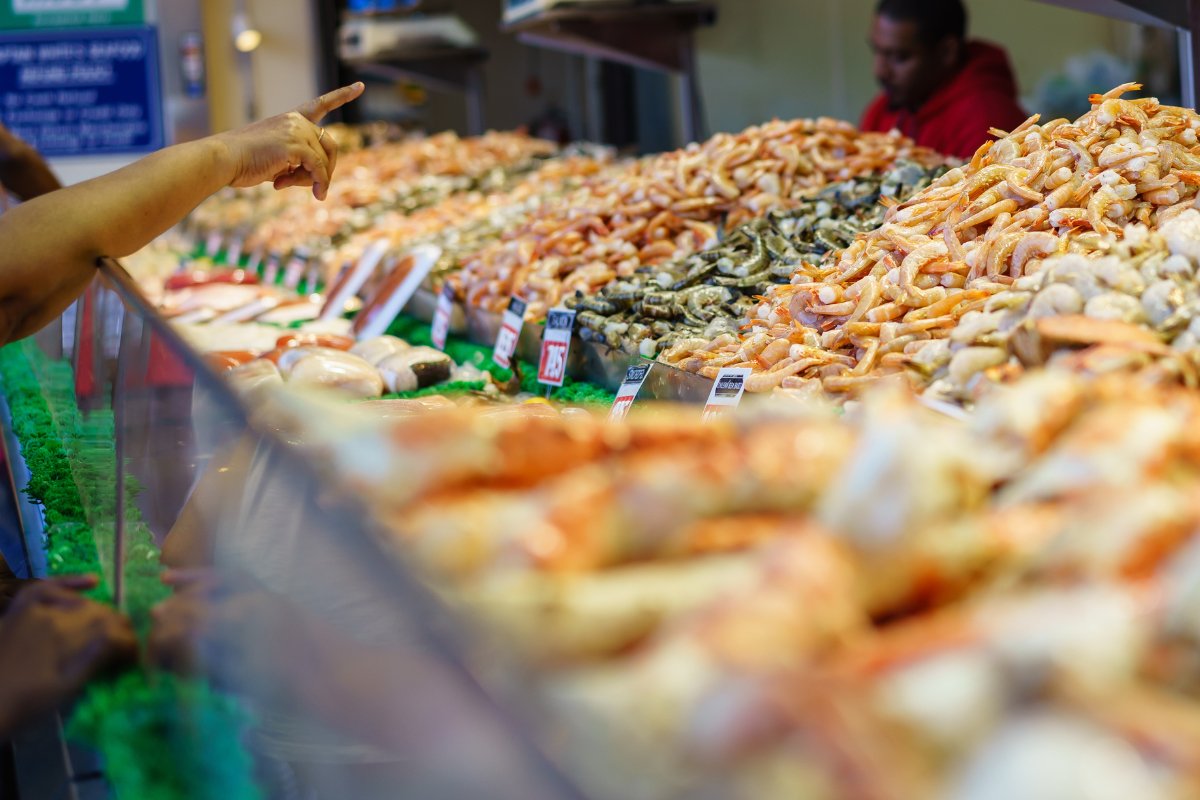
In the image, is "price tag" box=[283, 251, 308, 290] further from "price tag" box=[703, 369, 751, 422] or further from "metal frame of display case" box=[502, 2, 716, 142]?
"price tag" box=[703, 369, 751, 422]

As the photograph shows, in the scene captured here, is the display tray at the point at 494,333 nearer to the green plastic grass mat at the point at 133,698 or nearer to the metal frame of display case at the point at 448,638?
the green plastic grass mat at the point at 133,698

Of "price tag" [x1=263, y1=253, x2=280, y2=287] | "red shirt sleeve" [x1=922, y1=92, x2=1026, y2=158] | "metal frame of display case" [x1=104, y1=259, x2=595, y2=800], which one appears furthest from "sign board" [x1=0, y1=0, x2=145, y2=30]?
"metal frame of display case" [x1=104, y1=259, x2=595, y2=800]

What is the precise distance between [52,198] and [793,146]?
2.31 metres

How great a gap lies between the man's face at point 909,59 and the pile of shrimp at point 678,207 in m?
1.06

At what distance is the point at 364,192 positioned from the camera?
6.36 m

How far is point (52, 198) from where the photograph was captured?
2.34 meters

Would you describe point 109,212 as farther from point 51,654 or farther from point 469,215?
point 469,215

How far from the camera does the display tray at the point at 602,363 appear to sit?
3.06 meters

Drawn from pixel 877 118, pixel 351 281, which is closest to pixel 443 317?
pixel 351 281

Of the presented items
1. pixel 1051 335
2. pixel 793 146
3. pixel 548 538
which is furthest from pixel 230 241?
pixel 548 538

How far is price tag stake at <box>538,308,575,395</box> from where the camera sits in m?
3.20

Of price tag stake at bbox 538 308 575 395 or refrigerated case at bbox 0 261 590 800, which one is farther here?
price tag stake at bbox 538 308 575 395

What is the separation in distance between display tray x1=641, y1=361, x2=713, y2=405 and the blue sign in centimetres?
777

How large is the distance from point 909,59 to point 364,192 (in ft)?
9.21
